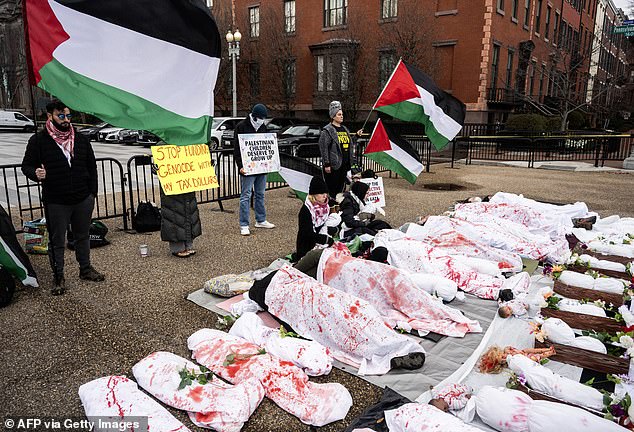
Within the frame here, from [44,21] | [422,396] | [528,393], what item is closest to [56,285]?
[44,21]

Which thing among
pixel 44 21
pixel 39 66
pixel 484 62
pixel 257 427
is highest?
pixel 484 62

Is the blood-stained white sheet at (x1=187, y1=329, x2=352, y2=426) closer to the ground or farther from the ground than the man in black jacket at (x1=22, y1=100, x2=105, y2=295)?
closer to the ground

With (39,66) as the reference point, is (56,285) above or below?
below

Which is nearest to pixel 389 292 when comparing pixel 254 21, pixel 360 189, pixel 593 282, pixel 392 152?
pixel 593 282

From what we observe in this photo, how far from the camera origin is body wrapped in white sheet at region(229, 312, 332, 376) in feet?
11.5

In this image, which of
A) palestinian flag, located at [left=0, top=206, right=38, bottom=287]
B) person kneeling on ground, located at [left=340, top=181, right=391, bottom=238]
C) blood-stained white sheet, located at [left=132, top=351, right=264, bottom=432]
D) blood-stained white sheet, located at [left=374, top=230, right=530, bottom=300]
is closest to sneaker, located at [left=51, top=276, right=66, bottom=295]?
palestinian flag, located at [left=0, top=206, right=38, bottom=287]

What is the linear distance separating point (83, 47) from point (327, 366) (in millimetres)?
3479

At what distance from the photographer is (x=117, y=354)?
12.3 ft

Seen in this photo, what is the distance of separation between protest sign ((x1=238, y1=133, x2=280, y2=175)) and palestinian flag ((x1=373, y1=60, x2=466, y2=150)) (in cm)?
203

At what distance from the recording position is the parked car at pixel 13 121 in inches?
1292

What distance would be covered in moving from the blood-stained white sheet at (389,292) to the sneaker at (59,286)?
2730 mm

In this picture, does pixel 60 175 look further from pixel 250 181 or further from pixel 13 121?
pixel 13 121

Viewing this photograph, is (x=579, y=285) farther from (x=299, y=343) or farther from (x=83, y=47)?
(x=83, y=47)

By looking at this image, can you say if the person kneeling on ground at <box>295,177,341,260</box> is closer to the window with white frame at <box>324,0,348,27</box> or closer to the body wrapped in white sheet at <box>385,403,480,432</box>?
the body wrapped in white sheet at <box>385,403,480,432</box>
